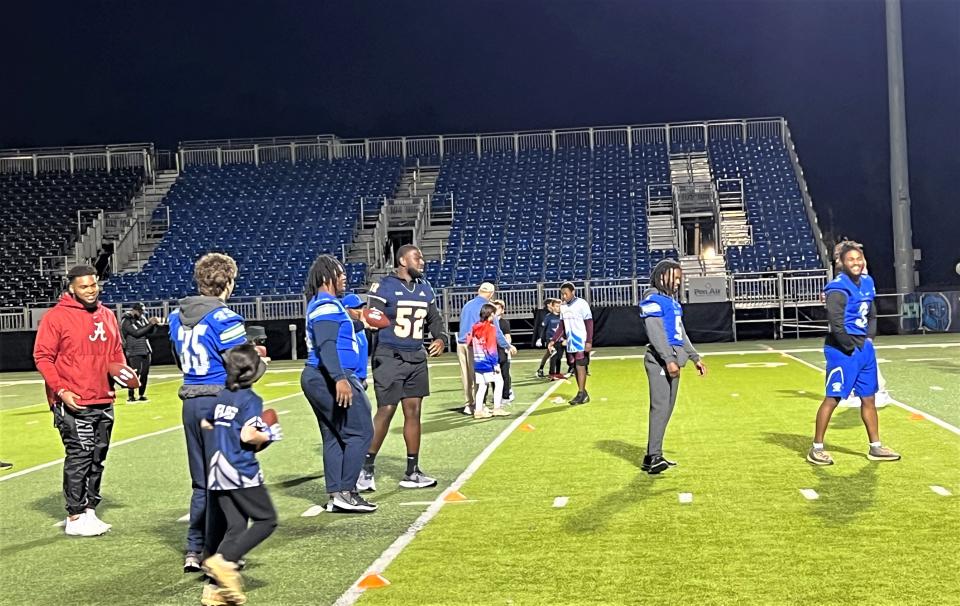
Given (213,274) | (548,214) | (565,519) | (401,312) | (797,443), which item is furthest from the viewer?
(548,214)

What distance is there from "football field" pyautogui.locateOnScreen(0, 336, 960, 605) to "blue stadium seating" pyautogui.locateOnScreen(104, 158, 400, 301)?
929 inches

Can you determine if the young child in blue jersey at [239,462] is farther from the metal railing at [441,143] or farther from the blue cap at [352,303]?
the metal railing at [441,143]

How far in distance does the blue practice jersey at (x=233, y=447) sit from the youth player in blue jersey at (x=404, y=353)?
2.95 metres

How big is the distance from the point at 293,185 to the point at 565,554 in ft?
128

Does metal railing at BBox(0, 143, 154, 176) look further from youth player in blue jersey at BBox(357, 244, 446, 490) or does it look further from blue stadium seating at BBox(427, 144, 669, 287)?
youth player in blue jersey at BBox(357, 244, 446, 490)

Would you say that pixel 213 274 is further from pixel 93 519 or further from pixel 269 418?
pixel 93 519

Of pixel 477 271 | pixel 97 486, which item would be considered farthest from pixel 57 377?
pixel 477 271

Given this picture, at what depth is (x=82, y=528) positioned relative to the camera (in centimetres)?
750

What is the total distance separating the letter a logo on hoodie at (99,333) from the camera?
770cm

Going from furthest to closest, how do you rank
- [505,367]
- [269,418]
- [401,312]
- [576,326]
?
[505,367] → [576,326] → [401,312] → [269,418]

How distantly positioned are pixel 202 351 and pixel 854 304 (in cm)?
568

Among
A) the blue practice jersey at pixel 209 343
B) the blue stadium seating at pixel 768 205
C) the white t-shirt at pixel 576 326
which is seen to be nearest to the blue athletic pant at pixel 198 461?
the blue practice jersey at pixel 209 343

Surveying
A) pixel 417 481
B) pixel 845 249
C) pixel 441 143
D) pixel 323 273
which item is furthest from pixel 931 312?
pixel 323 273

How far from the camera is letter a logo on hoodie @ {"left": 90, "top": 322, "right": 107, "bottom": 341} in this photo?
770cm
